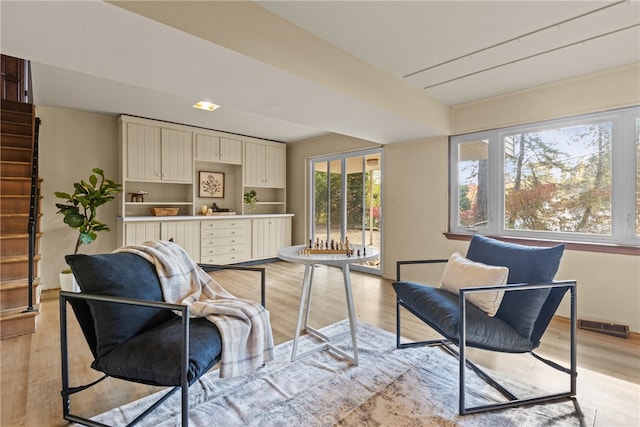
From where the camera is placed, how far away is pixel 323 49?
2.27 m

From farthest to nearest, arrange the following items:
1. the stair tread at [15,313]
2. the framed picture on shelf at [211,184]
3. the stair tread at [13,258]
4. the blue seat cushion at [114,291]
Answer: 1. the framed picture on shelf at [211,184]
2. the stair tread at [13,258]
3. the stair tread at [15,313]
4. the blue seat cushion at [114,291]

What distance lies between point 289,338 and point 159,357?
4.29ft

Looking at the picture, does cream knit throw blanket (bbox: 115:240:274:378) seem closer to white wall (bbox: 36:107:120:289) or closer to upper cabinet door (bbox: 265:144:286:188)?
white wall (bbox: 36:107:120:289)

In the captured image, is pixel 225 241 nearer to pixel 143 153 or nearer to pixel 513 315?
pixel 143 153

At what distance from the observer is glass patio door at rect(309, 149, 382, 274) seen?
481 cm

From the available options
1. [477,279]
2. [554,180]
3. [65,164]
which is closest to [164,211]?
[65,164]

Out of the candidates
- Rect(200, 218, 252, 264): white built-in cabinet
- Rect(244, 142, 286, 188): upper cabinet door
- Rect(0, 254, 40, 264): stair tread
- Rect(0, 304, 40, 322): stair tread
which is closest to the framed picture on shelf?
Rect(244, 142, 286, 188): upper cabinet door

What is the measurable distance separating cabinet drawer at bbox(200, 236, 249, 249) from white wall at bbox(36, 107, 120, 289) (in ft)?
4.22

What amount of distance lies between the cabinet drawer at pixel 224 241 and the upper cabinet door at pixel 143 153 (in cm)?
120

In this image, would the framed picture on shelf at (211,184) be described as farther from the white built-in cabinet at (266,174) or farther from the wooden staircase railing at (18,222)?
the wooden staircase railing at (18,222)

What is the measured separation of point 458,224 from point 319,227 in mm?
2605

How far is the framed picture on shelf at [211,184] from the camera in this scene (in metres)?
5.30

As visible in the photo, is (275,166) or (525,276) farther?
(275,166)

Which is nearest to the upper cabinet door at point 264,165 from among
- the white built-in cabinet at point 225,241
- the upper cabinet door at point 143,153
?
the white built-in cabinet at point 225,241
